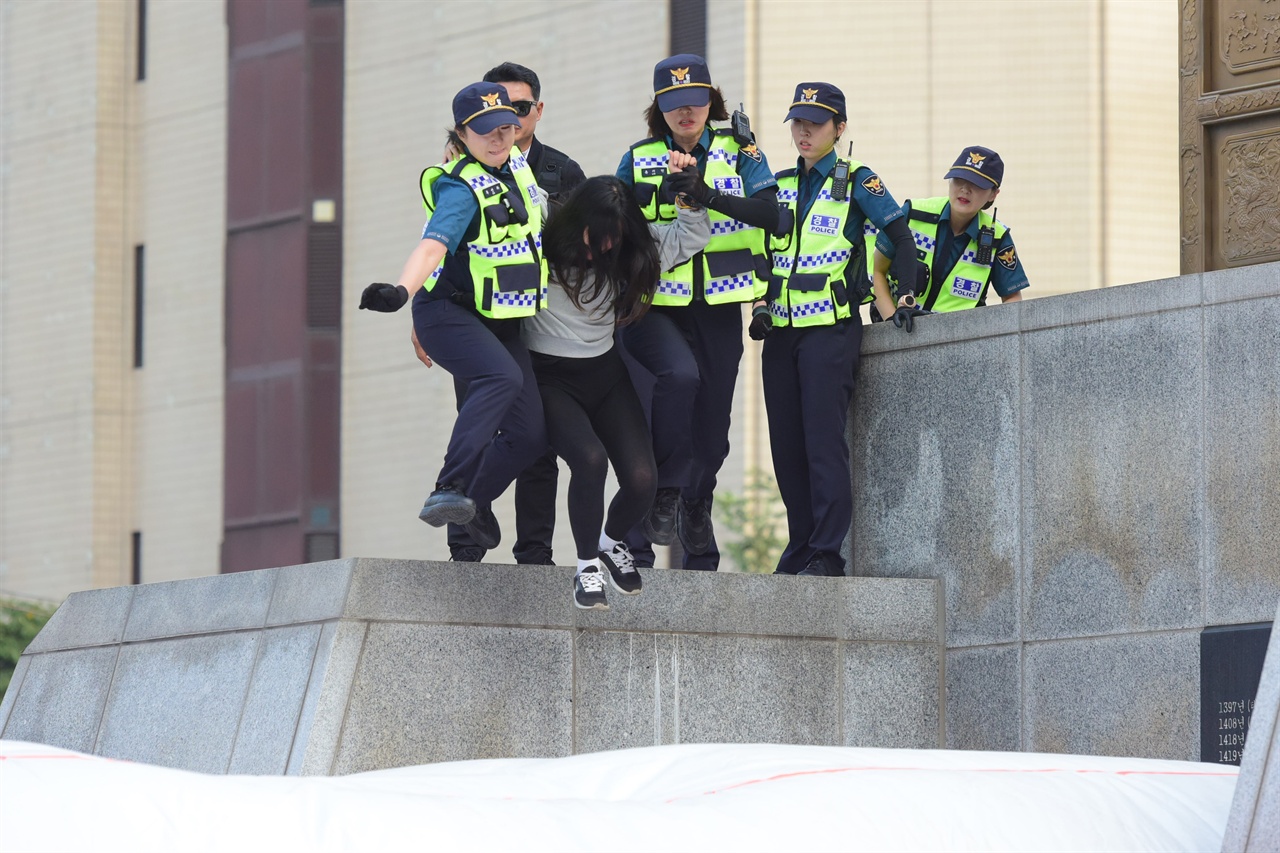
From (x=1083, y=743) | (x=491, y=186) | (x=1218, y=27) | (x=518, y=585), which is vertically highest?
(x=1218, y=27)

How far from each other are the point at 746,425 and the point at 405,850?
16847mm

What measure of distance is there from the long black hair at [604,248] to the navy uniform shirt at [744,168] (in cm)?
68

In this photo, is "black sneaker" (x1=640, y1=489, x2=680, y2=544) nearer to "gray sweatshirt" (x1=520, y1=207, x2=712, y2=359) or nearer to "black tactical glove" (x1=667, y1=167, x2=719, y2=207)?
"gray sweatshirt" (x1=520, y1=207, x2=712, y2=359)

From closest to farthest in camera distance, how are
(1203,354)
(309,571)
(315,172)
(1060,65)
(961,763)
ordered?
(961,763) → (309,571) → (1203,354) → (1060,65) → (315,172)

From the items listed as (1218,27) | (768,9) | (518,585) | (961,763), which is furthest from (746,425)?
(961,763)

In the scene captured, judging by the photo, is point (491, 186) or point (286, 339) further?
point (286, 339)

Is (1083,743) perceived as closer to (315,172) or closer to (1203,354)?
(1203,354)

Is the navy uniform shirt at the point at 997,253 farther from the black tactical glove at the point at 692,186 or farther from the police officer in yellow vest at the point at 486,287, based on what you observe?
the police officer in yellow vest at the point at 486,287

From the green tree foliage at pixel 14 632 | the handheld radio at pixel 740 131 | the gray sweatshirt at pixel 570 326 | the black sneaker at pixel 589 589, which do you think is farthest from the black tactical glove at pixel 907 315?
the green tree foliage at pixel 14 632

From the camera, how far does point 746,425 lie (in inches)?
843

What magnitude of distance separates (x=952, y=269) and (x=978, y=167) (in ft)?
1.98

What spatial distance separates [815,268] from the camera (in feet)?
34.1

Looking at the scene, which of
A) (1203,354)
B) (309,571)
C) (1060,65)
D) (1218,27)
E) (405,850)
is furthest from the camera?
(1060,65)

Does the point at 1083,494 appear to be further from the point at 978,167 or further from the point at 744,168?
the point at 744,168
